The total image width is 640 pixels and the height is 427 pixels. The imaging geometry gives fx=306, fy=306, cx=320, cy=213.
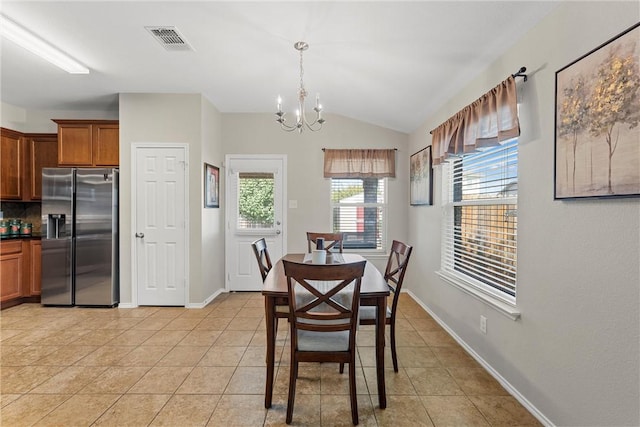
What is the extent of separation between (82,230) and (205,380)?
279 cm

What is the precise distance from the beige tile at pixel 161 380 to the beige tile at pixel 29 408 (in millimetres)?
446

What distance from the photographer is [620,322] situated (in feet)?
4.50

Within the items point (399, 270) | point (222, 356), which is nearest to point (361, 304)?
point (399, 270)

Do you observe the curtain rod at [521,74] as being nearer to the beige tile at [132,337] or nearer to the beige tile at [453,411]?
the beige tile at [453,411]

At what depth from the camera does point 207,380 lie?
2.29m

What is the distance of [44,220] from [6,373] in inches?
83.1

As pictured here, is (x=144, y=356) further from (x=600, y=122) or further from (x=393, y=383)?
(x=600, y=122)

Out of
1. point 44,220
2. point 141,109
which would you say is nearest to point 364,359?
point 141,109

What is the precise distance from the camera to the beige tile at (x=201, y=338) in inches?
114

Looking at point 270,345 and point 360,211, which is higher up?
point 360,211

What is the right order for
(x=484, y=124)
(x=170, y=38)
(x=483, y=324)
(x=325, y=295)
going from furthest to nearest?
(x=170, y=38) → (x=483, y=324) → (x=484, y=124) → (x=325, y=295)

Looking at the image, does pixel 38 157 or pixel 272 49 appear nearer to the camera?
pixel 272 49

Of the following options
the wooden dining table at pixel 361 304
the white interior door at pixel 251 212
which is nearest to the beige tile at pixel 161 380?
the wooden dining table at pixel 361 304

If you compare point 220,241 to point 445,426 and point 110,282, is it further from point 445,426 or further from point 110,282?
point 445,426
